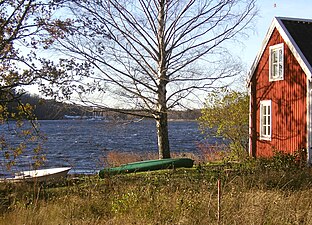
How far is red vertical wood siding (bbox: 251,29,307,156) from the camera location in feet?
60.2

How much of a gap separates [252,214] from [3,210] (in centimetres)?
481

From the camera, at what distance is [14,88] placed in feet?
45.1

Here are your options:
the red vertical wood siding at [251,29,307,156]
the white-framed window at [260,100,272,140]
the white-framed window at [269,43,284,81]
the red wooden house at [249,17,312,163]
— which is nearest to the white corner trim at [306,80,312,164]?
the red wooden house at [249,17,312,163]

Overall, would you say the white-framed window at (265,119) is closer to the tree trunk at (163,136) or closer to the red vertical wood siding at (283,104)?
the red vertical wood siding at (283,104)

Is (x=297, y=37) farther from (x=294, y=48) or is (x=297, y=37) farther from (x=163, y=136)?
(x=163, y=136)

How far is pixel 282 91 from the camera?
64.1 feet

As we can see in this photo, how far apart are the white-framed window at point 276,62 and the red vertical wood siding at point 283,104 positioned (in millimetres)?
170

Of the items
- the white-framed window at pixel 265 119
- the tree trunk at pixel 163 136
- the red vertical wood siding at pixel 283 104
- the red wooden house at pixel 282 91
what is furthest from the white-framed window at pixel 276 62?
the tree trunk at pixel 163 136

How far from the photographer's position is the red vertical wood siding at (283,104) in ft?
60.2

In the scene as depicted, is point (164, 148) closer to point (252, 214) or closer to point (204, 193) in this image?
point (204, 193)

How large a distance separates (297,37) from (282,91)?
2.29 metres

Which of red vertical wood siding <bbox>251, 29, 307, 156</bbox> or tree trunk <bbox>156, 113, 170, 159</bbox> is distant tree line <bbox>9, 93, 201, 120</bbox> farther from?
red vertical wood siding <bbox>251, 29, 307, 156</bbox>

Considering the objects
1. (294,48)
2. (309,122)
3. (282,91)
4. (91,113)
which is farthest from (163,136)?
(294,48)

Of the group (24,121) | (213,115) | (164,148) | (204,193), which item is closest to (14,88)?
(24,121)
